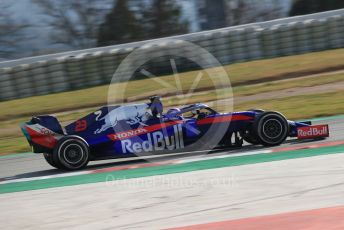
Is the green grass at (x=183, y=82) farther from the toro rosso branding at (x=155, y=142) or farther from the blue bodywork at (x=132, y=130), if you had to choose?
the toro rosso branding at (x=155, y=142)

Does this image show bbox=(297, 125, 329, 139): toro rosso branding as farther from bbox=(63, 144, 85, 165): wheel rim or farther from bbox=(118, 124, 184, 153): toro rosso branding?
bbox=(63, 144, 85, 165): wheel rim

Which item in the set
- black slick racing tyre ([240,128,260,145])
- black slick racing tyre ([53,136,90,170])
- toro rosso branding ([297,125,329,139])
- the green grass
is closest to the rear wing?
black slick racing tyre ([53,136,90,170])

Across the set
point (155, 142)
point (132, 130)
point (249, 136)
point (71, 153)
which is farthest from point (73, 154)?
point (249, 136)

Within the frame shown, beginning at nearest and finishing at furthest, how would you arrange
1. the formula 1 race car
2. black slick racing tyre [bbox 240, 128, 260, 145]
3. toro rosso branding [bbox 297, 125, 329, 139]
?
1. the formula 1 race car
2. black slick racing tyre [bbox 240, 128, 260, 145]
3. toro rosso branding [bbox 297, 125, 329, 139]

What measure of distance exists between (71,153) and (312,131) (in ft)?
13.0

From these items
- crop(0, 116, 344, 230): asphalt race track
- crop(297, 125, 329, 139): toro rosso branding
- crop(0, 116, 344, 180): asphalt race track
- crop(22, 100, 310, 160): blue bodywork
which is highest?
crop(22, 100, 310, 160): blue bodywork

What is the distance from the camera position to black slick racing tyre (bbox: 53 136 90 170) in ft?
32.9

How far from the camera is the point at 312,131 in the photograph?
1081 centimetres

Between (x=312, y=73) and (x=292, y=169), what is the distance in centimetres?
1426

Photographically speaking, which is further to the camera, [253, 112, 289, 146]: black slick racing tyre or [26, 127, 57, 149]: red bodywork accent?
[253, 112, 289, 146]: black slick racing tyre

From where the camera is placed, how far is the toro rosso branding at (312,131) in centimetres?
1077

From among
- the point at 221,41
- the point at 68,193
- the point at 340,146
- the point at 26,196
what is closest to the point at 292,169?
the point at 340,146

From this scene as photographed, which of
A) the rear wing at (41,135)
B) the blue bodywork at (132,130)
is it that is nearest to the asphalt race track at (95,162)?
the blue bodywork at (132,130)

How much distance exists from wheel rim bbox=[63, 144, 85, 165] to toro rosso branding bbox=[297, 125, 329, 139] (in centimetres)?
357
